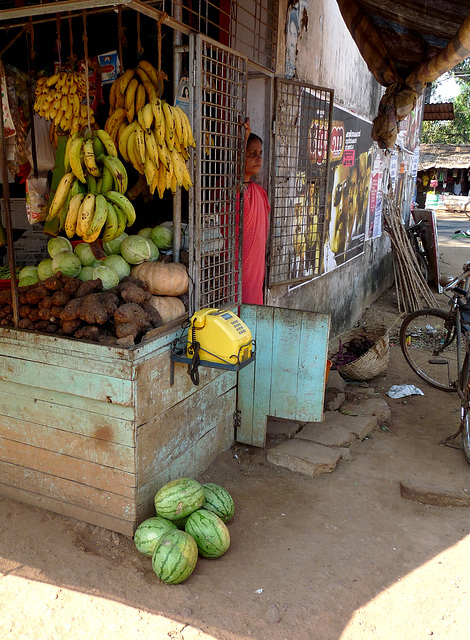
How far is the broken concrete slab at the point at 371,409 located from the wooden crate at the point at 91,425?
205 centimetres

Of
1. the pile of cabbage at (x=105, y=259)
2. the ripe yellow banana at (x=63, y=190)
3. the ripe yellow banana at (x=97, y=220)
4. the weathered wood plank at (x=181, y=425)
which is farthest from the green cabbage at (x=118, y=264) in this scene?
the weathered wood plank at (x=181, y=425)

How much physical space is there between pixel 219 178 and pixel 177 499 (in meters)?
2.19

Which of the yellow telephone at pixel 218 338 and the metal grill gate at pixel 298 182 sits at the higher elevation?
the metal grill gate at pixel 298 182

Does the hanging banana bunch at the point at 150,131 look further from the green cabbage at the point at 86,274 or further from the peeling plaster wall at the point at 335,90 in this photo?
the peeling plaster wall at the point at 335,90

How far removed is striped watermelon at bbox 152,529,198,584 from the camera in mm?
2662

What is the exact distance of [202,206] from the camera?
11.4 ft

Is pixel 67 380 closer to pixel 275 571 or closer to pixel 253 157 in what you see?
pixel 275 571

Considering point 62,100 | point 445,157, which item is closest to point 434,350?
point 62,100

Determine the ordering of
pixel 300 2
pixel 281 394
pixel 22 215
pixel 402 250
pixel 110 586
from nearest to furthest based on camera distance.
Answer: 1. pixel 110 586
2. pixel 281 394
3. pixel 300 2
4. pixel 22 215
5. pixel 402 250

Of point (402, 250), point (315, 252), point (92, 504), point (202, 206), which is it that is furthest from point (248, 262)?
point (402, 250)

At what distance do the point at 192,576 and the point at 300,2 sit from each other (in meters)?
4.82

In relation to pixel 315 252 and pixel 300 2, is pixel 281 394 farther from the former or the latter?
→ pixel 300 2

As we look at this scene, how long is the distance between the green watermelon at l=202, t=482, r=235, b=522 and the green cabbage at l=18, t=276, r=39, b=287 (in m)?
1.73

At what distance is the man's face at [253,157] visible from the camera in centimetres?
414
